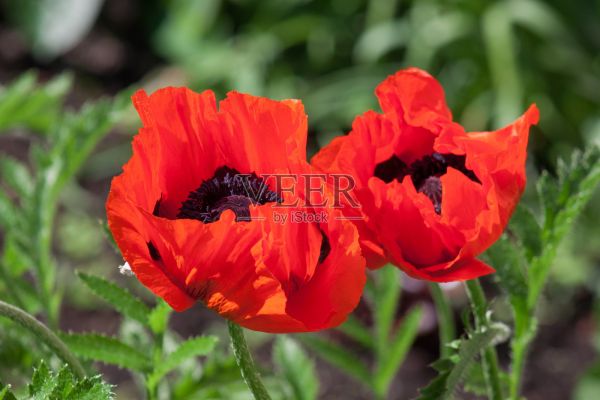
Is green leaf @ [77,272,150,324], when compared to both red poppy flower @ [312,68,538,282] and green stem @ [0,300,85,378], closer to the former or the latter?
green stem @ [0,300,85,378]

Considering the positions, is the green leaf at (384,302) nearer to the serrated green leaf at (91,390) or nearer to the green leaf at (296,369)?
the green leaf at (296,369)

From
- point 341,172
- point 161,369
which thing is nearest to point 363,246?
point 341,172

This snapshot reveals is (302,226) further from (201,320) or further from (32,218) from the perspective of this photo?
(201,320)

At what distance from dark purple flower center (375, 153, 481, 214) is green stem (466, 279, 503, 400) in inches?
3.5

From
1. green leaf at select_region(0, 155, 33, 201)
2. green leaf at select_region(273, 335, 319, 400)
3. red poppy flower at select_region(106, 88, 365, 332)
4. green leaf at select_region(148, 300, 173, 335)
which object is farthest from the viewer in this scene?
green leaf at select_region(0, 155, 33, 201)

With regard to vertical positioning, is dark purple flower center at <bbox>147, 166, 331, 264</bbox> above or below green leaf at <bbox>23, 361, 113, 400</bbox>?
above

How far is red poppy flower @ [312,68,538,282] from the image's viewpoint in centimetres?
77

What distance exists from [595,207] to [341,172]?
2.28 meters

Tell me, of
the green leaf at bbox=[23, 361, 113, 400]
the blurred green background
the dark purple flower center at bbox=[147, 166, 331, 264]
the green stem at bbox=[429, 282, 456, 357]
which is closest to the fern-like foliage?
the green leaf at bbox=[23, 361, 113, 400]

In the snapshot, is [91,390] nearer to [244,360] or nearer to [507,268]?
[244,360]

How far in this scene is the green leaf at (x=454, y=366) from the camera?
0.80 metres

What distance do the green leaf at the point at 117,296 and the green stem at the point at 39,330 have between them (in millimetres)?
126

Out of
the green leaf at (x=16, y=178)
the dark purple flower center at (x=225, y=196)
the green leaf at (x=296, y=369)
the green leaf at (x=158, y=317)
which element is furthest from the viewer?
A: the green leaf at (x=16, y=178)

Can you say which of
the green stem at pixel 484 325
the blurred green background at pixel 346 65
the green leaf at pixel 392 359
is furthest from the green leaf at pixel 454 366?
the blurred green background at pixel 346 65
